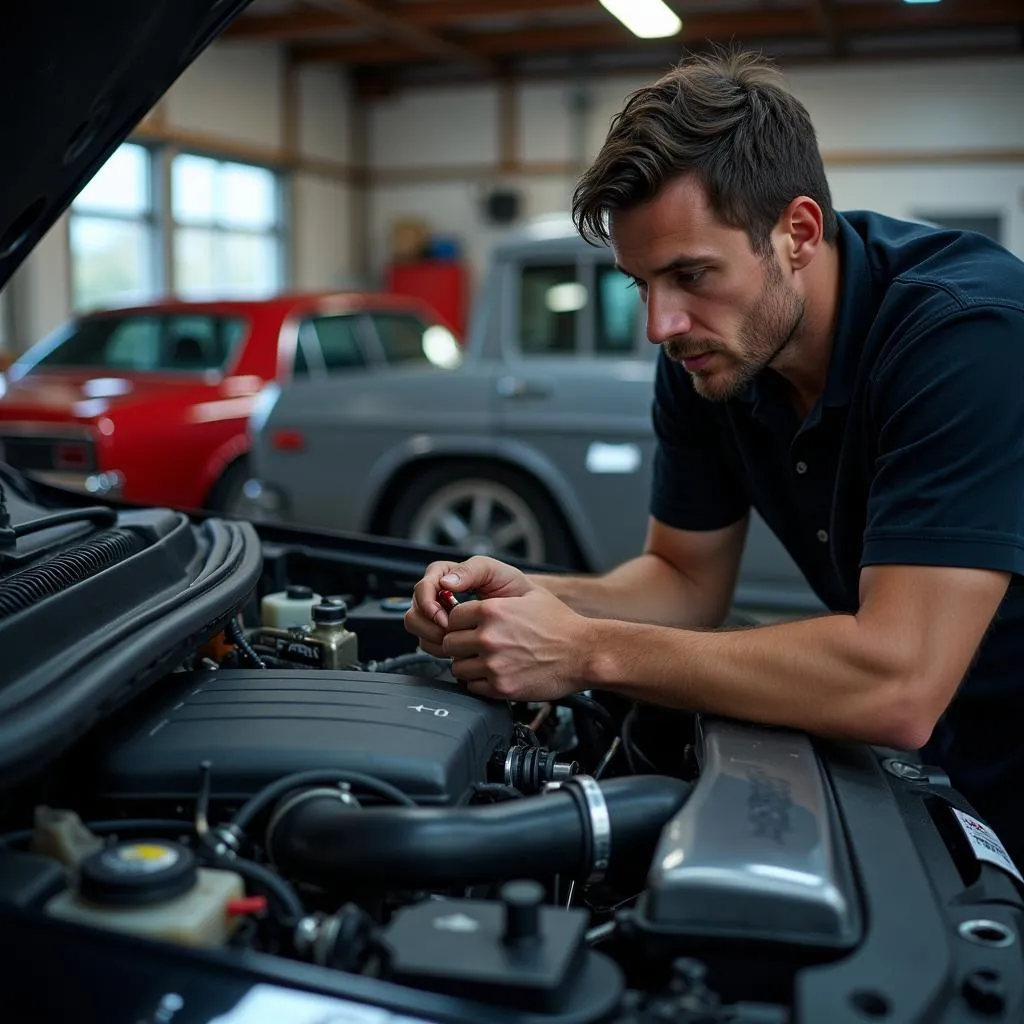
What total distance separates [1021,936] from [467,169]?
13773 mm

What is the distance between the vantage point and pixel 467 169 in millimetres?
14195

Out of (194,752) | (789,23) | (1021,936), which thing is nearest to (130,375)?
(194,752)

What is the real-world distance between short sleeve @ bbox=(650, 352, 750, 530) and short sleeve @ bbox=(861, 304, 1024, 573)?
541 mm

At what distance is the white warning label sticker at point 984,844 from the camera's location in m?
1.34

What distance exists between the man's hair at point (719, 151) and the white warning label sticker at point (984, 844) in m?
0.76

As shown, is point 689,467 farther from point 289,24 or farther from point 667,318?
point 289,24

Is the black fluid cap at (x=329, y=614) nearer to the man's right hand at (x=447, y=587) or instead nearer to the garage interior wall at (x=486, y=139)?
the man's right hand at (x=447, y=587)

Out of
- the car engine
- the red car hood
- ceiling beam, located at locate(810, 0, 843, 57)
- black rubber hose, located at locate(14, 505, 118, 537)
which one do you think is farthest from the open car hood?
ceiling beam, located at locate(810, 0, 843, 57)

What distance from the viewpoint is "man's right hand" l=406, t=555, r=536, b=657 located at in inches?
65.0

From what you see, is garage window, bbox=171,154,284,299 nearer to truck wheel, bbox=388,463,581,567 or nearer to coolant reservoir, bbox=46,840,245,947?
truck wheel, bbox=388,463,581,567

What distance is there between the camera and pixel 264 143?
42.2 feet

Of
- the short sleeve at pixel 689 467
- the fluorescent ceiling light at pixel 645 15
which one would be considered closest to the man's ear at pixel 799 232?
the short sleeve at pixel 689 467

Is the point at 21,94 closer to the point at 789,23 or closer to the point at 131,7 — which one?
the point at 131,7

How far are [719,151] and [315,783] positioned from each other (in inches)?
37.7
